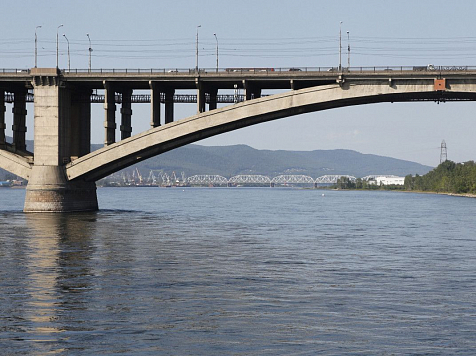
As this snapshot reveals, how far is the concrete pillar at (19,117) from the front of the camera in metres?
85.4

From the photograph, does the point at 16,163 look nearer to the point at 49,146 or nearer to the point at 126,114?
the point at 49,146

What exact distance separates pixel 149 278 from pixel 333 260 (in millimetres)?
11293

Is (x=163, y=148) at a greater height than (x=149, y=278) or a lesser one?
greater

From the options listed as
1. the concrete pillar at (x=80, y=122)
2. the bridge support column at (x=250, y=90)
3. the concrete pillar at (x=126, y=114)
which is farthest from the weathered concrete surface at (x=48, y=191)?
the bridge support column at (x=250, y=90)

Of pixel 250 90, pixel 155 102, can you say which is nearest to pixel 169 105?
pixel 155 102

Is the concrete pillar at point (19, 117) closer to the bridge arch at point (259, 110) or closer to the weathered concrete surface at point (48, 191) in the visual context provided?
the weathered concrete surface at point (48, 191)

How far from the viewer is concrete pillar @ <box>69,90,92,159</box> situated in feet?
278

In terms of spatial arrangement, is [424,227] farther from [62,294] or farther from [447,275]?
[62,294]

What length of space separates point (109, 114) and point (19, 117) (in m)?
12.5

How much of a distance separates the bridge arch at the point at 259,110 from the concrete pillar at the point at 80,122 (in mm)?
4696

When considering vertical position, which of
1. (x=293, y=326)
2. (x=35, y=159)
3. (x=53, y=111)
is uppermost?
(x=53, y=111)

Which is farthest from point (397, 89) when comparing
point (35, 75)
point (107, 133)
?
point (35, 75)

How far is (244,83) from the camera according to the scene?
76.1 meters

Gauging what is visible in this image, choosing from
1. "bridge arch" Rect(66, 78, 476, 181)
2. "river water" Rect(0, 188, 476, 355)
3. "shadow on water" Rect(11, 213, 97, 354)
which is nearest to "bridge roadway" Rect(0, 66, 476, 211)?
"bridge arch" Rect(66, 78, 476, 181)
